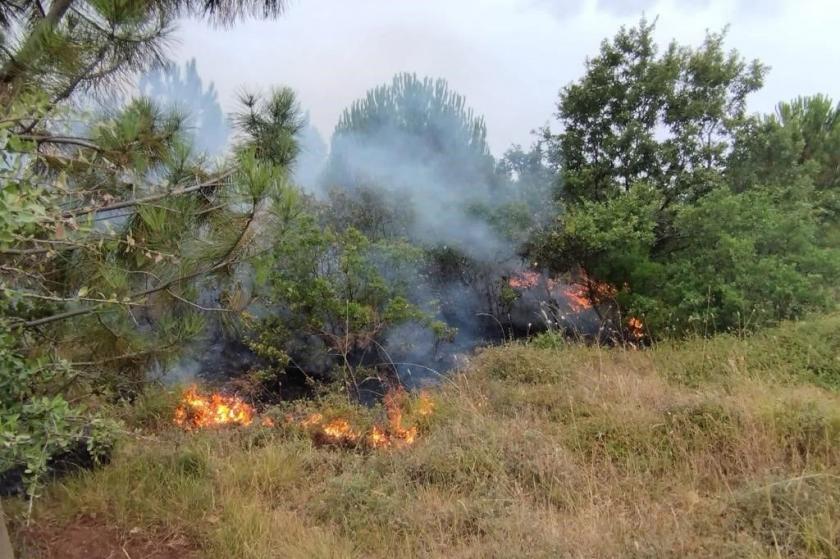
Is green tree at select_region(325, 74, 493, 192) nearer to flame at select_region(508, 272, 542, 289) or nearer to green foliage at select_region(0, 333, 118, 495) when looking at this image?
flame at select_region(508, 272, 542, 289)

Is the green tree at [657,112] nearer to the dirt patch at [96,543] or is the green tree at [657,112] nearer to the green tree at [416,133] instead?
the green tree at [416,133]

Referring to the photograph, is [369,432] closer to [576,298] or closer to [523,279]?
[523,279]

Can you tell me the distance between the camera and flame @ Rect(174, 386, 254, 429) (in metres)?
4.41

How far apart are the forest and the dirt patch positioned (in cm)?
3

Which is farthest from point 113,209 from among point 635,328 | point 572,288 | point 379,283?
point 572,288

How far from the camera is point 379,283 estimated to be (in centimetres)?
575

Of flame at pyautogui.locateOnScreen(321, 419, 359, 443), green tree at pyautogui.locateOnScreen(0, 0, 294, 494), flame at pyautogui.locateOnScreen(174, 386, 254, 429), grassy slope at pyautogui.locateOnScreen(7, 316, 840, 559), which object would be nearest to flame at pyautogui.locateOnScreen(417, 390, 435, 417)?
grassy slope at pyautogui.locateOnScreen(7, 316, 840, 559)

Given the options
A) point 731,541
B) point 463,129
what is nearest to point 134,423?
point 731,541

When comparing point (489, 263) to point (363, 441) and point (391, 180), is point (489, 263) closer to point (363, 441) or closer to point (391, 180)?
point (391, 180)

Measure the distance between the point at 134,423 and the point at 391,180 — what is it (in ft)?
16.2

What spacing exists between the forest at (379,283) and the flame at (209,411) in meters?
0.05

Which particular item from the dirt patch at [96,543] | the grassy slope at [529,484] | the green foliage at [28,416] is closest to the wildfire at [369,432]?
the grassy slope at [529,484]

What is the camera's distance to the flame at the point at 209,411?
4414 mm

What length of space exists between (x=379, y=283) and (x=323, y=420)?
1.94 meters
